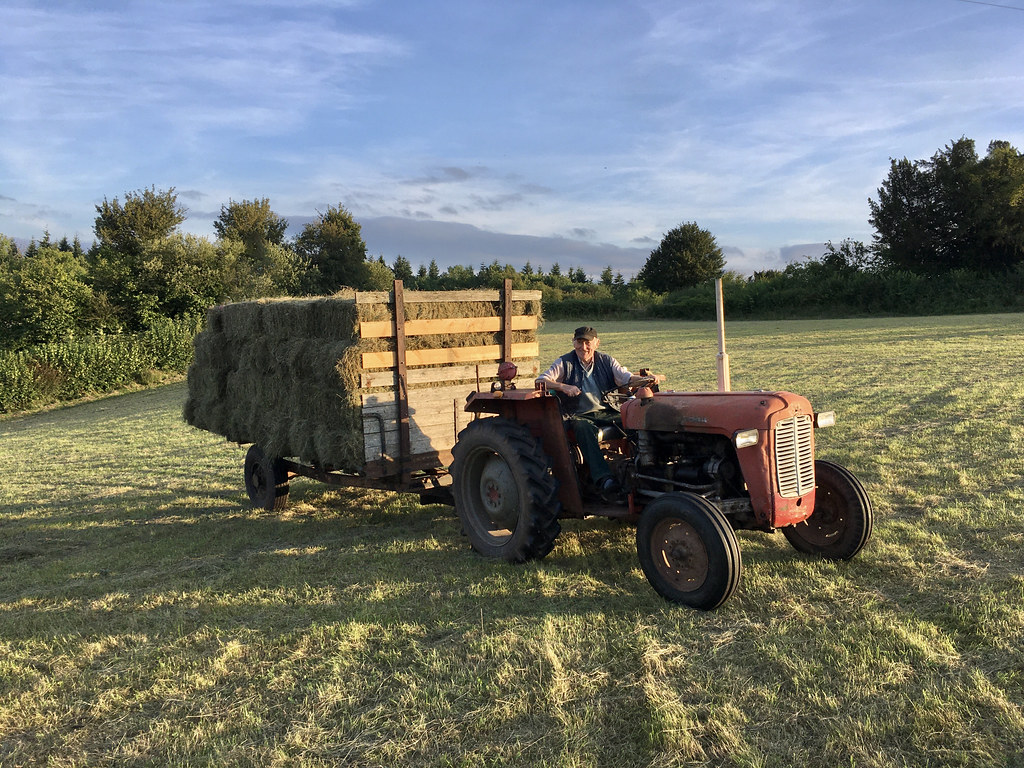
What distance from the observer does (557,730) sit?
2832 millimetres

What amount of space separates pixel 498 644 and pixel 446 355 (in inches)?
116

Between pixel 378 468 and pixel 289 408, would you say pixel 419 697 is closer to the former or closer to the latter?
pixel 378 468

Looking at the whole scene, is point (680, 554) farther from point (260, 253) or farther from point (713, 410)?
point (260, 253)

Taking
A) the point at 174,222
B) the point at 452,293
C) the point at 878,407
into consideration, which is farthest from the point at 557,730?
the point at 174,222

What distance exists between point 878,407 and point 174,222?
33880mm

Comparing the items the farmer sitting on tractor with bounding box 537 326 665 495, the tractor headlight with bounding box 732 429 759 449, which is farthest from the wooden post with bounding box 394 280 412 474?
the tractor headlight with bounding box 732 429 759 449

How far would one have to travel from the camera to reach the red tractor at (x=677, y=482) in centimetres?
394

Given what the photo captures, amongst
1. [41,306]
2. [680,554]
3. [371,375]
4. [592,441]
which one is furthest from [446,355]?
[41,306]

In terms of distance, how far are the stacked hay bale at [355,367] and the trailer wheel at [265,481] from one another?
0.28 metres

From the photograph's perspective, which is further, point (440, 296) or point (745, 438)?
point (440, 296)

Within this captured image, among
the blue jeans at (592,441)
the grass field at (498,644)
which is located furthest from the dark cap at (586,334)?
the grass field at (498,644)

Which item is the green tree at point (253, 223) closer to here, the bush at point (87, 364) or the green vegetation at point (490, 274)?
the green vegetation at point (490, 274)

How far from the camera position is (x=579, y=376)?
5.35m

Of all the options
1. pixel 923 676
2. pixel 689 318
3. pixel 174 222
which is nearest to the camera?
pixel 923 676
